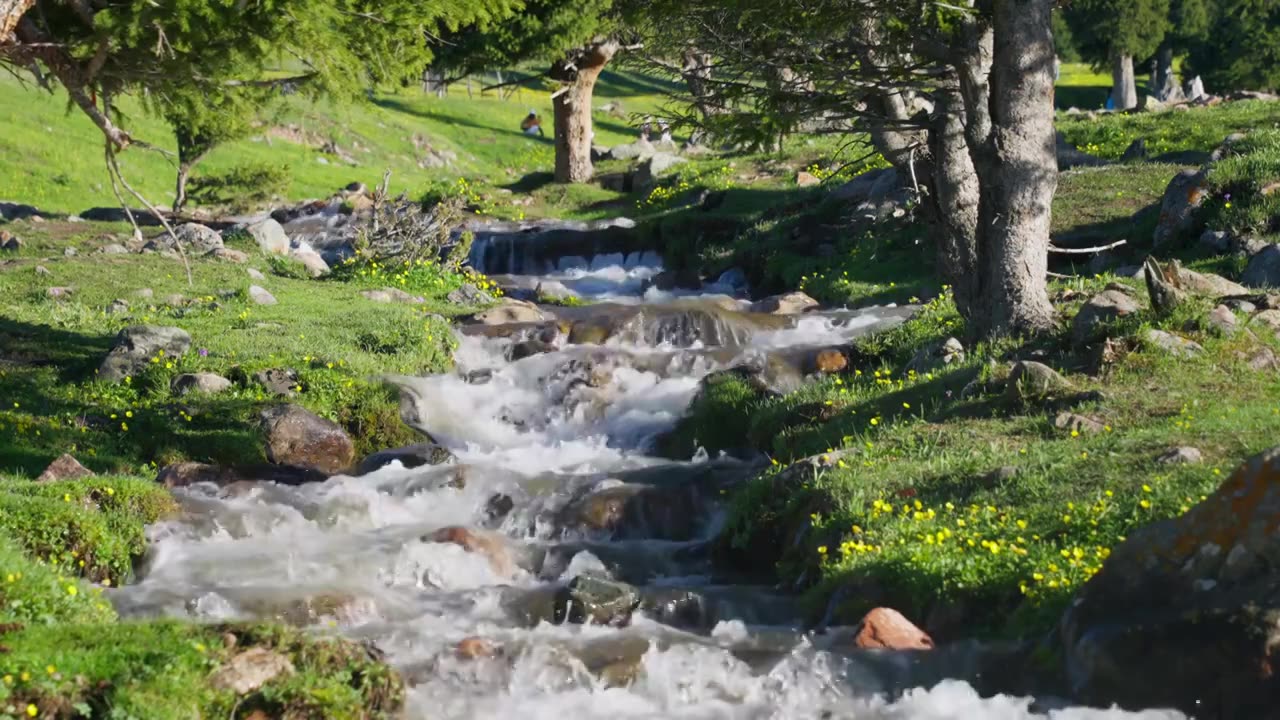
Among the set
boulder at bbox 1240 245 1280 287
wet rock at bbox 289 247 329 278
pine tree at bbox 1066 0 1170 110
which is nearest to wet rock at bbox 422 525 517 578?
boulder at bbox 1240 245 1280 287

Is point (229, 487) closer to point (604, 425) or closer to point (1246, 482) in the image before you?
point (604, 425)

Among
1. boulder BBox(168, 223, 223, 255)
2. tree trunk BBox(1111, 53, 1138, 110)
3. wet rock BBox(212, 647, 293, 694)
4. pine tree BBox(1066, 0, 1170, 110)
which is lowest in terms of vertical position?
wet rock BBox(212, 647, 293, 694)

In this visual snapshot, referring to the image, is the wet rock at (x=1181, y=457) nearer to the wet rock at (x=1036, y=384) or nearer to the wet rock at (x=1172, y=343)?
the wet rock at (x=1036, y=384)

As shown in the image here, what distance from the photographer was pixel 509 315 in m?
20.2

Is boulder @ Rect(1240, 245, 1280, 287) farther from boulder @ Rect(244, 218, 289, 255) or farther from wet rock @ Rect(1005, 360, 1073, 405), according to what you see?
boulder @ Rect(244, 218, 289, 255)

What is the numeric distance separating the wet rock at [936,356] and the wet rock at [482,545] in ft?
17.2

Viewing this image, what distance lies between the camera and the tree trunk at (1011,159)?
45.0 feet

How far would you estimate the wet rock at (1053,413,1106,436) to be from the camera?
1148 cm

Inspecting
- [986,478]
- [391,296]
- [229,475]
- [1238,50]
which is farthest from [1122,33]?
[229,475]

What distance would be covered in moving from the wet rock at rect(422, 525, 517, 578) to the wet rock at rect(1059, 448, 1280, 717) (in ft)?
16.2

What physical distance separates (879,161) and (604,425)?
491 inches

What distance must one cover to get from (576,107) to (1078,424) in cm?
2373

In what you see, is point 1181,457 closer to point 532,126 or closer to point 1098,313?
point 1098,313

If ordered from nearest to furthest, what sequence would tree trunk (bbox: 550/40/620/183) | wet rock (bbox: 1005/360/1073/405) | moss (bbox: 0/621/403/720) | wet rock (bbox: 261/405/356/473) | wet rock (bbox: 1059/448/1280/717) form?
moss (bbox: 0/621/403/720) < wet rock (bbox: 1059/448/1280/717) < wet rock (bbox: 1005/360/1073/405) < wet rock (bbox: 261/405/356/473) < tree trunk (bbox: 550/40/620/183)
